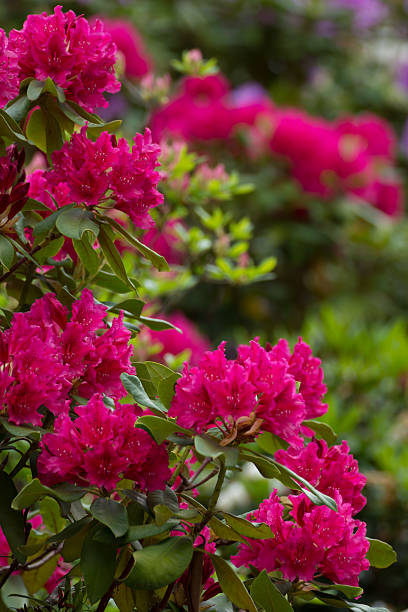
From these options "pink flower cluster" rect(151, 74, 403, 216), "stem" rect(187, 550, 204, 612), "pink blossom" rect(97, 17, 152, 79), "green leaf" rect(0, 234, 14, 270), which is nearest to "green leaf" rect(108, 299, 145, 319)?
"green leaf" rect(0, 234, 14, 270)

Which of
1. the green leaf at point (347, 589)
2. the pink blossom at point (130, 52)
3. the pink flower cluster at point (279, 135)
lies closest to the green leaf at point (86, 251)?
the green leaf at point (347, 589)

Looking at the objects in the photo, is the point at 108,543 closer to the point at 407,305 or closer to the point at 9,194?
the point at 9,194

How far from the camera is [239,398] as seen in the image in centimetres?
60

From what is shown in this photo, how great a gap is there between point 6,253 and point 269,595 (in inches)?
13.2

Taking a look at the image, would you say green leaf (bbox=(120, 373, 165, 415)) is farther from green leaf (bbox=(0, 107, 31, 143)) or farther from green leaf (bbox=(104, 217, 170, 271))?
green leaf (bbox=(0, 107, 31, 143))

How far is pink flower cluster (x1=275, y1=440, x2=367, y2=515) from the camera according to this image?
0.70 metres

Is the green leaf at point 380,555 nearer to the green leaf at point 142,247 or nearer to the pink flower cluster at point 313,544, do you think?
the pink flower cluster at point 313,544

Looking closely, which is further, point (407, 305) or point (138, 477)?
point (407, 305)

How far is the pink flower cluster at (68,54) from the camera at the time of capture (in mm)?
669

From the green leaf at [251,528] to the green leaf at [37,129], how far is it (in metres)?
0.35

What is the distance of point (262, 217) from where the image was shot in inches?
109

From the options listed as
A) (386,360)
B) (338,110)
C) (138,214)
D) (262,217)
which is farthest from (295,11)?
(138,214)

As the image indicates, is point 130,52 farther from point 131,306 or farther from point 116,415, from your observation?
point 116,415

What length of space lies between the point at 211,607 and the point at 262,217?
2163 mm
